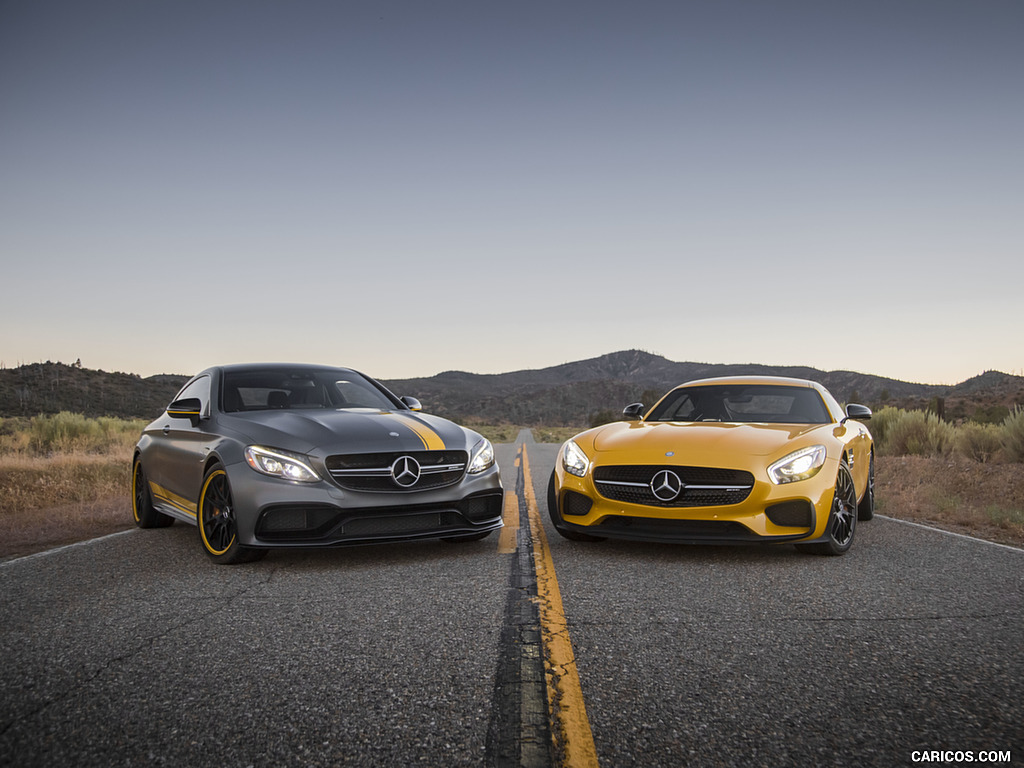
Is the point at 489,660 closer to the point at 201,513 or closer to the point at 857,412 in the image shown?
the point at 201,513

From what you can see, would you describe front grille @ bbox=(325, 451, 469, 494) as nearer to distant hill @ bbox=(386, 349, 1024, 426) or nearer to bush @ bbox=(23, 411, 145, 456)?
bush @ bbox=(23, 411, 145, 456)

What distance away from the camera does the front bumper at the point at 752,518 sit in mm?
5297

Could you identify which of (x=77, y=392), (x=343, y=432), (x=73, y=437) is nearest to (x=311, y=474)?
(x=343, y=432)

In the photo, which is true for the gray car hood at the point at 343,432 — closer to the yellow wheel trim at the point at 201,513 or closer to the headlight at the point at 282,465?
the headlight at the point at 282,465

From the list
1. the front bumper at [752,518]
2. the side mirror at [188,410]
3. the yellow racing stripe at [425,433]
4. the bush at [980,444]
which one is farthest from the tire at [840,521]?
the bush at [980,444]

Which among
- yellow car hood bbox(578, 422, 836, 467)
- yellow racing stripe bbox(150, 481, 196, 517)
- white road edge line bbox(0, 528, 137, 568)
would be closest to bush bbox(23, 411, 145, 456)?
white road edge line bbox(0, 528, 137, 568)

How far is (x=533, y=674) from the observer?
3.02m

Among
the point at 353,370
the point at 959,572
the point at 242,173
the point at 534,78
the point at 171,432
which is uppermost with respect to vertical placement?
the point at 534,78

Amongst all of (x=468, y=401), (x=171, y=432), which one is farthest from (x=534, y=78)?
(x=468, y=401)

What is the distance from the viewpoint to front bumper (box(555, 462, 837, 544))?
209 inches

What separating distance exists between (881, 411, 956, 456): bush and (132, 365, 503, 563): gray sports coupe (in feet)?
43.8

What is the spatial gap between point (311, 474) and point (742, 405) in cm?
446

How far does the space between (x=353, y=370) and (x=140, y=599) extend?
11.5 ft

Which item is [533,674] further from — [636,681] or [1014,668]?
[1014,668]
